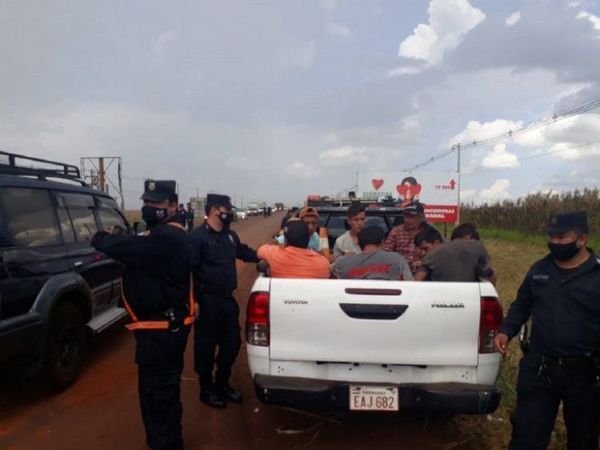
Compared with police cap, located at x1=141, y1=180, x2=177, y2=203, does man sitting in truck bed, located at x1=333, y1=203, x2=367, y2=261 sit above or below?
below

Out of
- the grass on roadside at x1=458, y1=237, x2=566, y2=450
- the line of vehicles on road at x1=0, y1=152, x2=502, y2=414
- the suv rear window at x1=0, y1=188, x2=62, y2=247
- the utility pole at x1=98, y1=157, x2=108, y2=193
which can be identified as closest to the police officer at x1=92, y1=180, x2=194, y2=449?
the line of vehicles on road at x1=0, y1=152, x2=502, y2=414

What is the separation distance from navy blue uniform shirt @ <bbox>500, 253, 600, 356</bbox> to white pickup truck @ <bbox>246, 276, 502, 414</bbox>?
12.7 inches

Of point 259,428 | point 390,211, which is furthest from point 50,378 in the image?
point 390,211

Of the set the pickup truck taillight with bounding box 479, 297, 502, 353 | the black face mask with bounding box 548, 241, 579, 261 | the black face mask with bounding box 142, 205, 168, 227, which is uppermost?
the black face mask with bounding box 142, 205, 168, 227

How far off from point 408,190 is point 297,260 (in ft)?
54.0

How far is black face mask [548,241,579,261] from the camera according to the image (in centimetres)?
310

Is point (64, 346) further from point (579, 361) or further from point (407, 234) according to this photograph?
point (579, 361)

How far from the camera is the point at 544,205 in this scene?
2481cm

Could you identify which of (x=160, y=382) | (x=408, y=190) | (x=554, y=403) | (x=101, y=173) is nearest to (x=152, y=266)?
(x=160, y=382)

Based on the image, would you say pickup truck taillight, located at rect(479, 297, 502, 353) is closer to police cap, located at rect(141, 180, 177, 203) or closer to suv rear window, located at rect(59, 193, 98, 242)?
police cap, located at rect(141, 180, 177, 203)

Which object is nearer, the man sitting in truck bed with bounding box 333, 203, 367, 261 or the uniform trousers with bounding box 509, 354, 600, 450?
the uniform trousers with bounding box 509, 354, 600, 450

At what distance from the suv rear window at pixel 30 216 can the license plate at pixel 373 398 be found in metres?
3.08

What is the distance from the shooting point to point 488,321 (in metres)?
3.47

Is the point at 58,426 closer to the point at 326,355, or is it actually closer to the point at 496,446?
the point at 326,355
